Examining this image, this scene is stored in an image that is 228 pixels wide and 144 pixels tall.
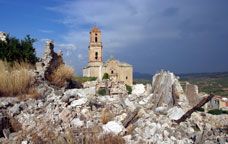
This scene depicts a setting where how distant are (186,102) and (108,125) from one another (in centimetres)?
275

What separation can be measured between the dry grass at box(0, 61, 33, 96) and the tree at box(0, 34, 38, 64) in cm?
169

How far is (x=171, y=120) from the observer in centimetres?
975

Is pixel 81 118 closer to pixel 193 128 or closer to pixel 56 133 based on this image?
pixel 56 133

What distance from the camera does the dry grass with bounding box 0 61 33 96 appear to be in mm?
10539

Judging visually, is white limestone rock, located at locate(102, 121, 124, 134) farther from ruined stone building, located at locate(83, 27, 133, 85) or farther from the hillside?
ruined stone building, located at locate(83, 27, 133, 85)

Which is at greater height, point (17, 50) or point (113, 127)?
point (17, 50)

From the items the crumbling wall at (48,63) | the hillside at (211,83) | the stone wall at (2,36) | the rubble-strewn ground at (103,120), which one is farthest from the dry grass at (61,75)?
the hillside at (211,83)

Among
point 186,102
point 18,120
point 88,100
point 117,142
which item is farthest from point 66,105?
point 186,102

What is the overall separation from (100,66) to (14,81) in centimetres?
4974

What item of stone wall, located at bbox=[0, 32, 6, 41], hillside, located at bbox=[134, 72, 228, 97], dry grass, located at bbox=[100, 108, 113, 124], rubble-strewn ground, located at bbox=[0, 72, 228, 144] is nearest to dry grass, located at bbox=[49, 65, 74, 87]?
rubble-strewn ground, located at bbox=[0, 72, 228, 144]

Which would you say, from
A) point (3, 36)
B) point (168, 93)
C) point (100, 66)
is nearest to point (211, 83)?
point (100, 66)

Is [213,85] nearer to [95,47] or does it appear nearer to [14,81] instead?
[95,47]

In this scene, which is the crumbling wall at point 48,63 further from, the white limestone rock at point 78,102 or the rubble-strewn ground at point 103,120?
the white limestone rock at point 78,102

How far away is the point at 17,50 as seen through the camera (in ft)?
44.0
